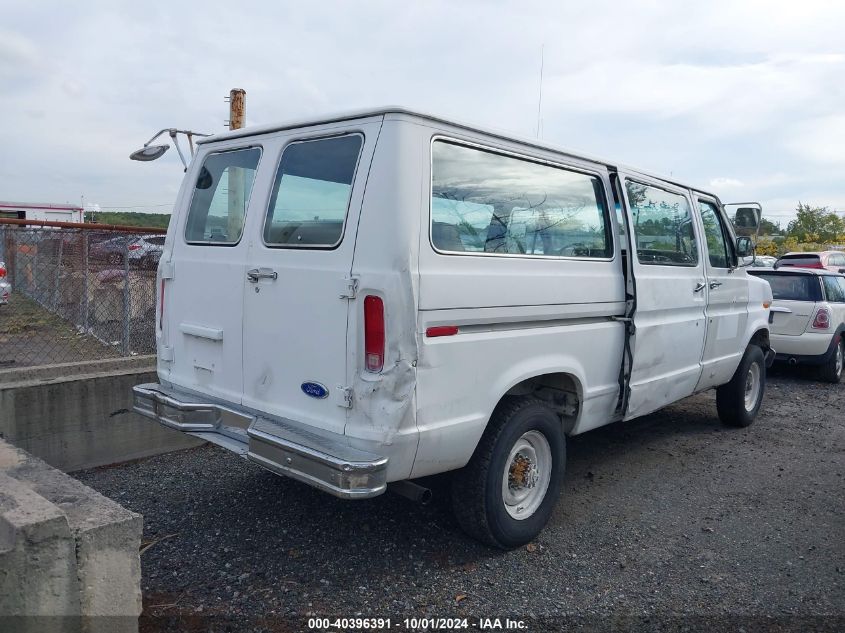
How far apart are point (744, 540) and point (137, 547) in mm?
3457

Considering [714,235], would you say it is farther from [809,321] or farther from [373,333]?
[809,321]

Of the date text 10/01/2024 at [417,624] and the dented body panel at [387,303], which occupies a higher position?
the dented body panel at [387,303]

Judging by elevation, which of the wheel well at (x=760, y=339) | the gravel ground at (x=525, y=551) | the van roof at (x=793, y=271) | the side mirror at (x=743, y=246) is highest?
the side mirror at (x=743, y=246)

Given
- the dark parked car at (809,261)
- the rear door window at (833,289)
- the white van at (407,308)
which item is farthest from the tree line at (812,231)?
the white van at (407,308)

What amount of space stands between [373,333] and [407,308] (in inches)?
8.1

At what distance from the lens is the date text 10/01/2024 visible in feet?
10.4

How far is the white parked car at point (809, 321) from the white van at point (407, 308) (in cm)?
543

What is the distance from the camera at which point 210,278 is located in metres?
3.97

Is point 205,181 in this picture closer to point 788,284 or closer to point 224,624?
point 224,624

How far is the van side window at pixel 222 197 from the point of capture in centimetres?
400

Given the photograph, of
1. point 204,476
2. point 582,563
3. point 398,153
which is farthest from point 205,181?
point 582,563

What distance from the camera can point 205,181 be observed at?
4.35 metres

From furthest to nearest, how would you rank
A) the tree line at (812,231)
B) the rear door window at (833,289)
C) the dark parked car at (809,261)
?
1. the tree line at (812,231)
2. the dark parked car at (809,261)
3. the rear door window at (833,289)

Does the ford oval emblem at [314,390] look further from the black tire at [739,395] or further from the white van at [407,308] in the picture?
the black tire at [739,395]
